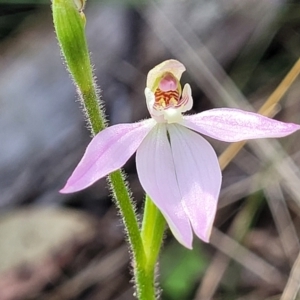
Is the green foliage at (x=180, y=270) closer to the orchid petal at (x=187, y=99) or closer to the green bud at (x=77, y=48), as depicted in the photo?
the orchid petal at (x=187, y=99)

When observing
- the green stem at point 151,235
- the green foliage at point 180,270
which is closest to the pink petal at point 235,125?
the green stem at point 151,235

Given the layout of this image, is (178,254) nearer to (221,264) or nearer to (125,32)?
(221,264)

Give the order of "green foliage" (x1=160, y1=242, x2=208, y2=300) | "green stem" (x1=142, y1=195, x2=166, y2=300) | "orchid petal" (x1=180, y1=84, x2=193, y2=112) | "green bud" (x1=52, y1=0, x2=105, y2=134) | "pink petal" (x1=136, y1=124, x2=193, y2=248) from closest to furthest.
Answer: "pink petal" (x1=136, y1=124, x2=193, y2=248) < "green bud" (x1=52, y1=0, x2=105, y2=134) < "green stem" (x1=142, y1=195, x2=166, y2=300) < "orchid petal" (x1=180, y1=84, x2=193, y2=112) < "green foliage" (x1=160, y1=242, x2=208, y2=300)

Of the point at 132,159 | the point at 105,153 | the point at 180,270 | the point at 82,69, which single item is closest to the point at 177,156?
the point at 105,153

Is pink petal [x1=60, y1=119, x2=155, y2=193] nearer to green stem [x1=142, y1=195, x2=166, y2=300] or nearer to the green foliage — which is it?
green stem [x1=142, y1=195, x2=166, y2=300]

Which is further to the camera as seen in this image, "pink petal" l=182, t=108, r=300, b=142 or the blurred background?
the blurred background

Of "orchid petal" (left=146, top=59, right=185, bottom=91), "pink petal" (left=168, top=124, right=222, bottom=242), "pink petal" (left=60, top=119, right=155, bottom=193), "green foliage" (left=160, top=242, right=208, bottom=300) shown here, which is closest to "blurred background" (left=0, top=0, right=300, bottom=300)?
"green foliage" (left=160, top=242, right=208, bottom=300)
